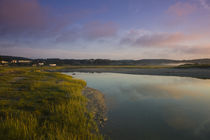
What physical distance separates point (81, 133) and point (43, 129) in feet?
6.40

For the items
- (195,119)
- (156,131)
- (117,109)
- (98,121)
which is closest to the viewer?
(156,131)

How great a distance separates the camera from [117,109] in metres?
10.2

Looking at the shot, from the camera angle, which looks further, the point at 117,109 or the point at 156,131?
the point at 117,109

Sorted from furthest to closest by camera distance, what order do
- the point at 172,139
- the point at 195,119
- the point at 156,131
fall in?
the point at 195,119 < the point at 156,131 < the point at 172,139

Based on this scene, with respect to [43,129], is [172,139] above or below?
below

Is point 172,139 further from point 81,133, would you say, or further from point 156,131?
point 81,133

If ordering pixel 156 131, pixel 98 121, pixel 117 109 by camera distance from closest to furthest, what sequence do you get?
pixel 156 131 < pixel 98 121 < pixel 117 109

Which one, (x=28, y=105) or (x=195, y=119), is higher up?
(x=28, y=105)

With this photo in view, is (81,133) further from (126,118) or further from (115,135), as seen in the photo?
(126,118)

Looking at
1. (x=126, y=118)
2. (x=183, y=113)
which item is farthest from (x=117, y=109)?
(x=183, y=113)

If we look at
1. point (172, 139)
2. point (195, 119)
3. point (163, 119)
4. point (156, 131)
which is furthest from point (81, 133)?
point (195, 119)

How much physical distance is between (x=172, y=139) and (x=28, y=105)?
10.1 metres

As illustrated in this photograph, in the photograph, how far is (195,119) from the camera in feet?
27.1

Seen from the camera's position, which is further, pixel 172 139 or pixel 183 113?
pixel 183 113
